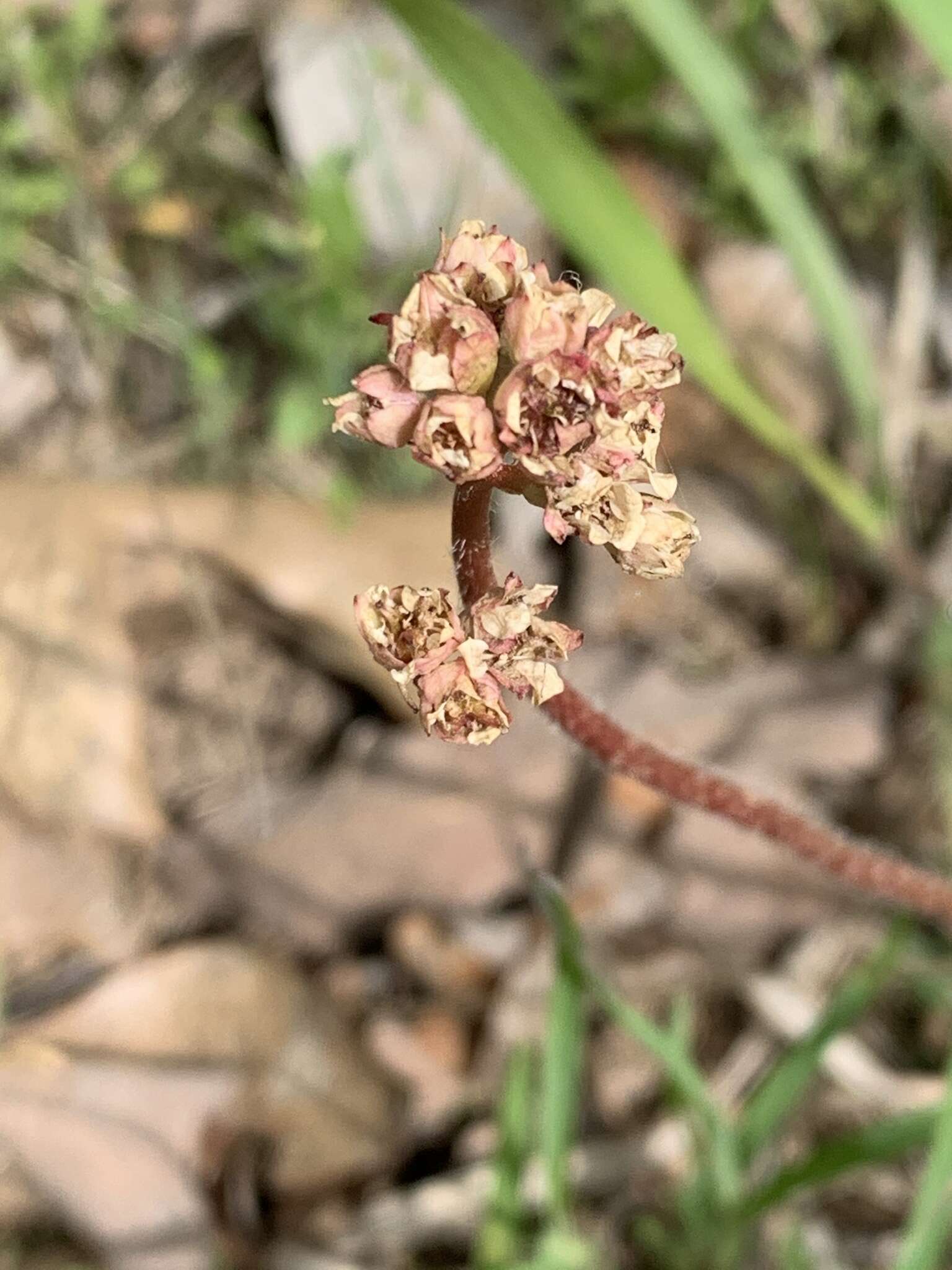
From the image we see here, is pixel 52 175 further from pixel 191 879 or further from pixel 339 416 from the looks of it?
pixel 339 416

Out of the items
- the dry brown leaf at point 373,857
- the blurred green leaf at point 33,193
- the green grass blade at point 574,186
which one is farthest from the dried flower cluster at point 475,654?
the blurred green leaf at point 33,193

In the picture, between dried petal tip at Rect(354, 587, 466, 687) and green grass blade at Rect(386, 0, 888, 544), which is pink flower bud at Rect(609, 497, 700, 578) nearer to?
dried petal tip at Rect(354, 587, 466, 687)

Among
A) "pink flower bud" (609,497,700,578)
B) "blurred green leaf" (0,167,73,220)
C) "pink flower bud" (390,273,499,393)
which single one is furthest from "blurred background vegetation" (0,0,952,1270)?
"pink flower bud" (390,273,499,393)

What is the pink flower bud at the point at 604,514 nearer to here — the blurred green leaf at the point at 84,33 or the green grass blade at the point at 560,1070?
the green grass blade at the point at 560,1070

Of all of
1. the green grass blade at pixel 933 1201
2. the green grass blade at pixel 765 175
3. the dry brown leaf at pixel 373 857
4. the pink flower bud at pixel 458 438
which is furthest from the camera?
the dry brown leaf at pixel 373 857

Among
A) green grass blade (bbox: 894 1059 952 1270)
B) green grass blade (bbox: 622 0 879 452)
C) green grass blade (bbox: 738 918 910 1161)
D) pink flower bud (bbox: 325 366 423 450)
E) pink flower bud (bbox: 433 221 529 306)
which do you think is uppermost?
green grass blade (bbox: 622 0 879 452)

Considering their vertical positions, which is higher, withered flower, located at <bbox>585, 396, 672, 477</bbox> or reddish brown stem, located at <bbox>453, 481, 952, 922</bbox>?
withered flower, located at <bbox>585, 396, 672, 477</bbox>
